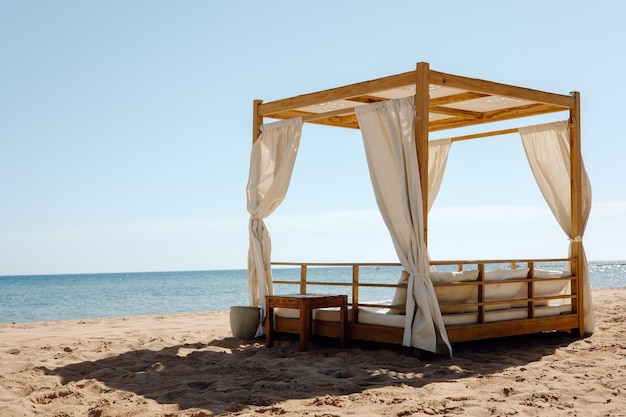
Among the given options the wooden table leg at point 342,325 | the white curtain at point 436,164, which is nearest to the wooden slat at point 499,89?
the white curtain at point 436,164

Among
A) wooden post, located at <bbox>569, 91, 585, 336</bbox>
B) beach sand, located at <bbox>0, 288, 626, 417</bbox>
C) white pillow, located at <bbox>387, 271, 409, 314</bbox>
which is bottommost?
beach sand, located at <bbox>0, 288, 626, 417</bbox>

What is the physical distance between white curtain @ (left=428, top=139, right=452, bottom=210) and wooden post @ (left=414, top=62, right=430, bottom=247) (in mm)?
2702

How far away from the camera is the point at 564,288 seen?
8453mm

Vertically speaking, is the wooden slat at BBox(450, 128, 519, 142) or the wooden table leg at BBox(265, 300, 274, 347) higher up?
the wooden slat at BBox(450, 128, 519, 142)

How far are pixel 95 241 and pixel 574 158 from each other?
27760mm

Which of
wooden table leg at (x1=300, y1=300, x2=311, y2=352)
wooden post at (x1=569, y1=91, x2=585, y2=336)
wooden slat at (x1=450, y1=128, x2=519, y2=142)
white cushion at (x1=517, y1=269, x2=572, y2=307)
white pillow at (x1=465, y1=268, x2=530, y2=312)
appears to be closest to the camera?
wooden table leg at (x1=300, y1=300, x2=311, y2=352)

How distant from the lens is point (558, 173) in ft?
28.3

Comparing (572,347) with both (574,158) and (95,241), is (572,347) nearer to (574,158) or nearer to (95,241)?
(574,158)

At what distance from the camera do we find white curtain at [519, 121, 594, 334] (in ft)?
27.9

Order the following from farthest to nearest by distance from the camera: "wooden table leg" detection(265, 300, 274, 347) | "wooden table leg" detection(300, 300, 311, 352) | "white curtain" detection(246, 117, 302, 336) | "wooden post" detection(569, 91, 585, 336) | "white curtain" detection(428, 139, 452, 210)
Answer: "white curtain" detection(428, 139, 452, 210)
"wooden post" detection(569, 91, 585, 336)
"white curtain" detection(246, 117, 302, 336)
"wooden table leg" detection(265, 300, 274, 347)
"wooden table leg" detection(300, 300, 311, 352)

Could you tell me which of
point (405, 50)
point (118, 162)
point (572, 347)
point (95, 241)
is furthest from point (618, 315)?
point (95, 241)

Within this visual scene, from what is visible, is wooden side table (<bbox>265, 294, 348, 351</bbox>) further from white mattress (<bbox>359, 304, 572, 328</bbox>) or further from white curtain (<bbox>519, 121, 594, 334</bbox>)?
white curtain (<bbox>519, 121, 594, 334</bbox>)

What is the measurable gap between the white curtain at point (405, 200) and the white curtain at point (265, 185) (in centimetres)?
106

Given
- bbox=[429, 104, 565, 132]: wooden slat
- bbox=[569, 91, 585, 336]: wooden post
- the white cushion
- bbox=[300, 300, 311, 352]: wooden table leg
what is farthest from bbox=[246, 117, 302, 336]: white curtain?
bbox=[569, 91, 585, 336]: wooden post
